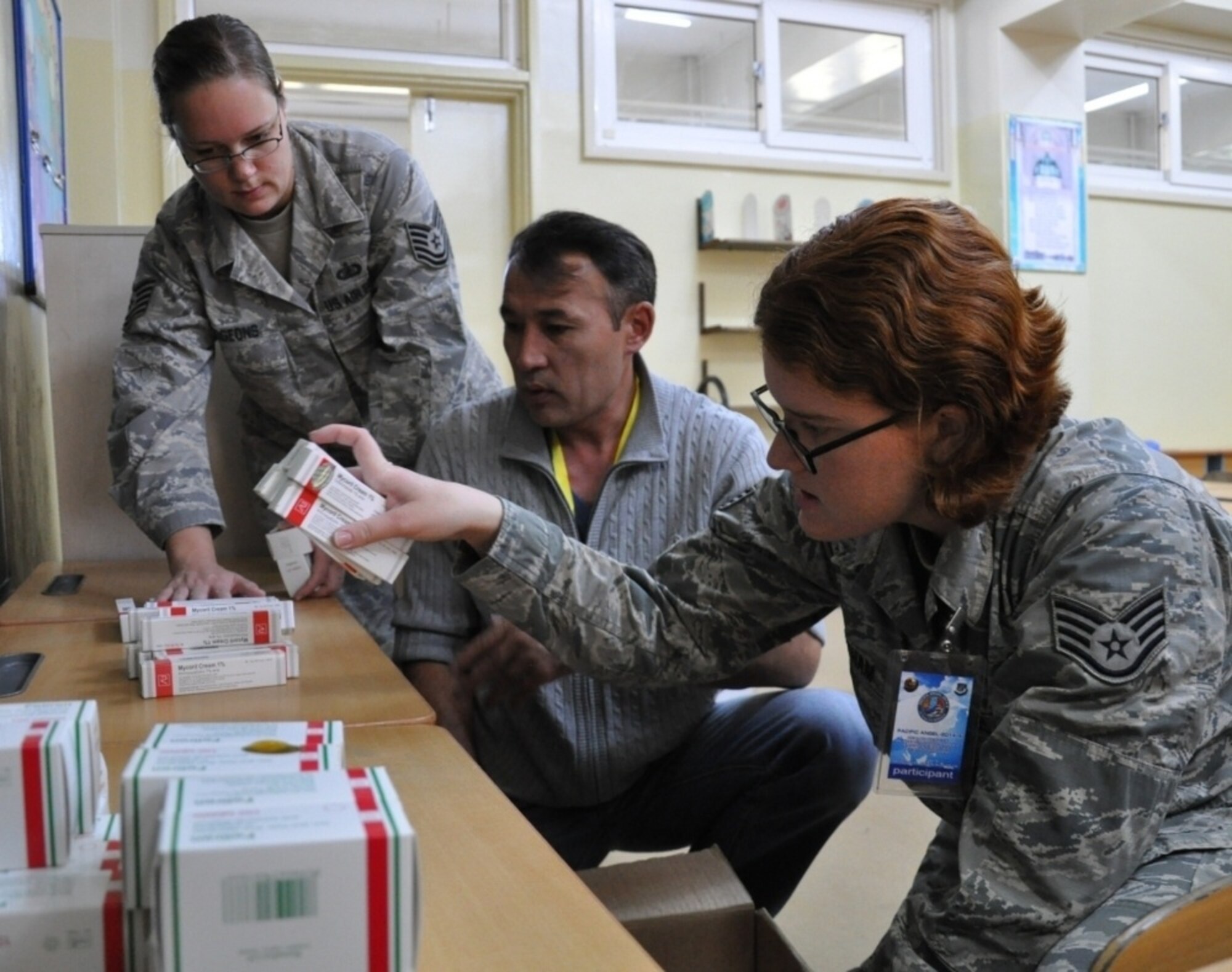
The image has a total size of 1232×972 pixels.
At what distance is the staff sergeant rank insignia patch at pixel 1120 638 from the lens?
2.88 feet

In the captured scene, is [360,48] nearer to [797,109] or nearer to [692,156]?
[692,156]

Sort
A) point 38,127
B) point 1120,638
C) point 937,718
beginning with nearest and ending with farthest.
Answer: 1. point 1120,638
2. point 937,718
3. point 38,127

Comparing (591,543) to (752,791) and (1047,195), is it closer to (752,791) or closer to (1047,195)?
(752,791)

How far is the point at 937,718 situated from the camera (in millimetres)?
1030

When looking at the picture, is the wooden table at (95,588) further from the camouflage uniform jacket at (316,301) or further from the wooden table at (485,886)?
the wooden table at (485,886)

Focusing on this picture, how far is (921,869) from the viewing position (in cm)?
104

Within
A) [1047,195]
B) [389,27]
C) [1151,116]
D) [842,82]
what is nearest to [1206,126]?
[1151,116]

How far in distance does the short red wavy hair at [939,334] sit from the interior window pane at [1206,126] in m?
6.05

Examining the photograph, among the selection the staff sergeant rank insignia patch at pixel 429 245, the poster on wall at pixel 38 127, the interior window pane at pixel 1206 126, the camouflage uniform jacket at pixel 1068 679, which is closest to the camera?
the camouflage uniform jacket at pixel 1068 679

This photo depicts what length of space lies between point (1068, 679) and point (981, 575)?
15 centimetres

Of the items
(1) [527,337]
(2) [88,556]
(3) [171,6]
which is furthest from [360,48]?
(1) [527,337]

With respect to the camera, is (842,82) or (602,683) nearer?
(602,683)

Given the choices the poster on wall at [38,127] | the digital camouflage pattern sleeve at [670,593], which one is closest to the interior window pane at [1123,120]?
the poster on wall at [38,127]

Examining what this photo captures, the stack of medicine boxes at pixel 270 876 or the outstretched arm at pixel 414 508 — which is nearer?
the stack of medicine boxes at pixel 270 876
